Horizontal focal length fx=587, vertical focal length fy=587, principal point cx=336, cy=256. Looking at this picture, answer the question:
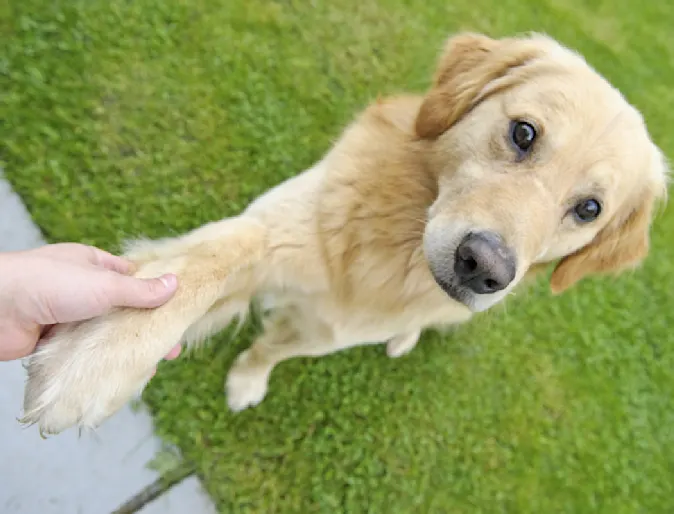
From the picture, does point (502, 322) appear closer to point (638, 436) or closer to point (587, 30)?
point (638, 436)

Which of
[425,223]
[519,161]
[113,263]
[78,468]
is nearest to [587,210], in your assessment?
[519,161]

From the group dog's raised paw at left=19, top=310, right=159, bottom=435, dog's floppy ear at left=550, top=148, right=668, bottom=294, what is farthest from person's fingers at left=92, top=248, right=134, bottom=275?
dog's floppy ear at left=550, top=148, right=668, bottom=294

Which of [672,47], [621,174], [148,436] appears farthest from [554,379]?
[672,47]

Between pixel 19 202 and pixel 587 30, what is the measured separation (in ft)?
15.3

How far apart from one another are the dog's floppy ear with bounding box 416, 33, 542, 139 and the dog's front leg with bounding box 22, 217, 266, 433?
3.26 ft

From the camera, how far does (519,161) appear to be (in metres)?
2.13

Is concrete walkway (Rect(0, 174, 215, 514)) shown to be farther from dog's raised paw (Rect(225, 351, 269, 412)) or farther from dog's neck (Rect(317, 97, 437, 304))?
dog's neck (Rect(317, 97, 437, 304))

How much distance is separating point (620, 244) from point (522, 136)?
2.66ft

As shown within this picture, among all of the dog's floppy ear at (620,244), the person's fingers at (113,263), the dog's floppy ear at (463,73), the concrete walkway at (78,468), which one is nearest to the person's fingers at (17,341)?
the person's fingers at (113,263)

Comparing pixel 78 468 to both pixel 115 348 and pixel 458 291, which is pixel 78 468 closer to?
pixel 115 348

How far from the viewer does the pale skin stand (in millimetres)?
1725

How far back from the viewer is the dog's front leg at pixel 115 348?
167 centimetres

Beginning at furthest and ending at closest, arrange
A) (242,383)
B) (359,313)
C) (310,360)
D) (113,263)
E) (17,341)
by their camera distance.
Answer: (310,360) < (242,383) < (359,313) < (113,263) < (17,341)

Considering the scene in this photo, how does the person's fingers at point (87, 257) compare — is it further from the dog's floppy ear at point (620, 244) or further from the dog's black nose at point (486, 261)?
the dog's floppy ear at point (620, 244)
